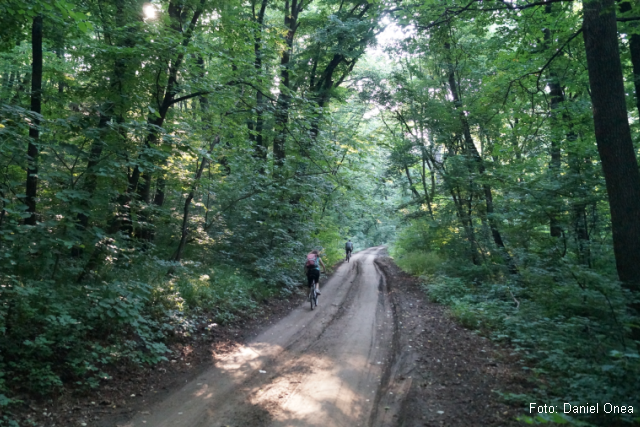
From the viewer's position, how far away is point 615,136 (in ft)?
18.1

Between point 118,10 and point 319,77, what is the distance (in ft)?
36.1

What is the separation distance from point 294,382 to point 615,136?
6.66 metres

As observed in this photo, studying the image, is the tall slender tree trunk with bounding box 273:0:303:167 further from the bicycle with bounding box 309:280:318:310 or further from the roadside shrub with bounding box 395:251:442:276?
the roadside shrub with bounding box 395:251:442:276

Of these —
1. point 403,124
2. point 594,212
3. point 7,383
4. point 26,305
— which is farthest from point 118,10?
point 403,124

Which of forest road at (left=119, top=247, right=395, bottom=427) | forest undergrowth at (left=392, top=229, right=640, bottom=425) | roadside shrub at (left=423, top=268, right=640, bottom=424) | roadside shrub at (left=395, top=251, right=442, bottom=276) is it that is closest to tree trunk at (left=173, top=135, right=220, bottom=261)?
forest road at (left=119, top=247, right=395, bottom=427)

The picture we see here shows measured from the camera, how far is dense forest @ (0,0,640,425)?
5.09m

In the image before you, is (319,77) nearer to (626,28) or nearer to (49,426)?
(626,28)

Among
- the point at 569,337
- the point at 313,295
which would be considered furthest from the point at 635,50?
the point at 313,295

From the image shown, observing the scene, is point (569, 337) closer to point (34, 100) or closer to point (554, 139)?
point (554, 139)

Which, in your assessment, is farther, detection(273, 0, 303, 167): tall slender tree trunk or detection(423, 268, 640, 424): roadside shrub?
detection(273, 0, 303, 167): tall slender tree trunk

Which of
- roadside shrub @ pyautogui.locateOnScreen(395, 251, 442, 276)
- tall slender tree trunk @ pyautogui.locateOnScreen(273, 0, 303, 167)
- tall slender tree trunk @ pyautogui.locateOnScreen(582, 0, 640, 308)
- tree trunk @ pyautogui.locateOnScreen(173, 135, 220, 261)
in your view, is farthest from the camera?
roadside shrub @ pyautogui.locateOnScreen(395, 251, 442, 276)

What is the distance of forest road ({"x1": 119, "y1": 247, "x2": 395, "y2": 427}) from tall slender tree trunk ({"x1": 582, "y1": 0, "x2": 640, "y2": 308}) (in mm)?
4450

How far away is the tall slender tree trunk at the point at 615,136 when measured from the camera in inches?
211

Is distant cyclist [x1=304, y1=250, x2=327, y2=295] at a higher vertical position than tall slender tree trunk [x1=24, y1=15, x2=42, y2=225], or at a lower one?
lower
